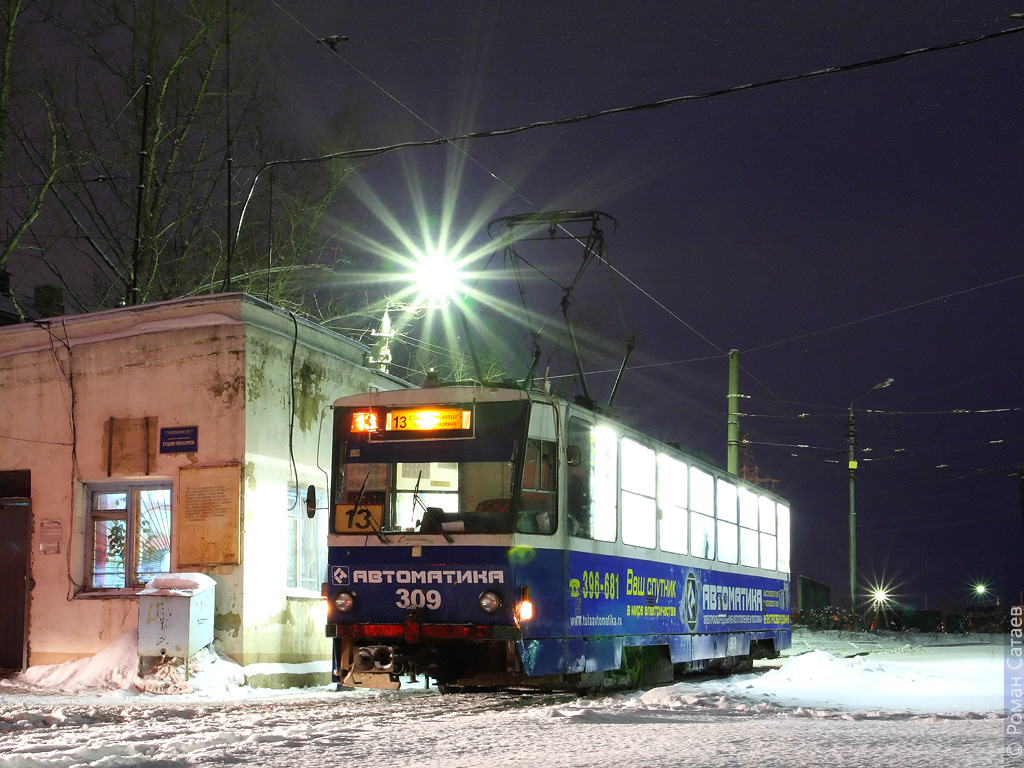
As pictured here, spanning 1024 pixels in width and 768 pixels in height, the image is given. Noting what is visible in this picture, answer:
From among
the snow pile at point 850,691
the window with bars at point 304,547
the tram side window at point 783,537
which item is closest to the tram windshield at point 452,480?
the snow pile at point 850,691

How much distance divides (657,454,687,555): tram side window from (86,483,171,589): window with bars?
21.3ft

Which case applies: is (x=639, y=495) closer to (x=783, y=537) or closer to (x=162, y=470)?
(x=162, y=470)

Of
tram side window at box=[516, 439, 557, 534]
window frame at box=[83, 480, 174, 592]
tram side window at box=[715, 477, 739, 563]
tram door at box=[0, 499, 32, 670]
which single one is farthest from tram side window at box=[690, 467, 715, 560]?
tram door at box=[0, 499, 32, 670]

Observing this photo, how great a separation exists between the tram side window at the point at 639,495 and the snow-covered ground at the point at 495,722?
72.0 inches

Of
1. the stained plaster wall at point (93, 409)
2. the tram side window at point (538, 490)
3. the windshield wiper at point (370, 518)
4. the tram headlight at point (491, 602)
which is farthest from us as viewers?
the stained plaster wall at point (93, 409)

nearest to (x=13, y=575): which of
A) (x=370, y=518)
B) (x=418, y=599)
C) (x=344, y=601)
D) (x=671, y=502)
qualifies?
(x=344, y=601)

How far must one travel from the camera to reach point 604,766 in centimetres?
746

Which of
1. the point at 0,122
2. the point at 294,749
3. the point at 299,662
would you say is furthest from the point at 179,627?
the point at 0,122

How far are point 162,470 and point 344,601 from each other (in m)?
4.90

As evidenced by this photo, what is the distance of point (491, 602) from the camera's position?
1154 centimetres

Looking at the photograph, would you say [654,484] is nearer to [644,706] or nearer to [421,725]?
[644,706]

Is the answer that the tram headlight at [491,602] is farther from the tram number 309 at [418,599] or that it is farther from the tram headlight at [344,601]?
the tram headlight at [344,601]

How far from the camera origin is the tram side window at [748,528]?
62.5ft

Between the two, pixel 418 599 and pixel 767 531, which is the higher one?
pixel 767 531
